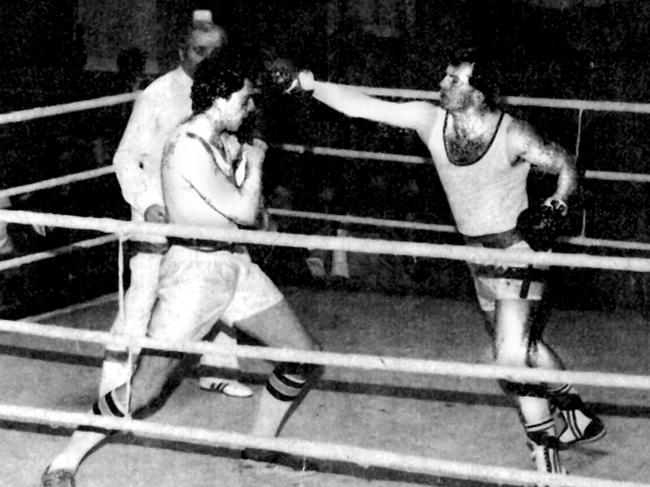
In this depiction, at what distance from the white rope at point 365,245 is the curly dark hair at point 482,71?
98 centimetres

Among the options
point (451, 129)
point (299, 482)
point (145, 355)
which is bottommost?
point (299, 482)

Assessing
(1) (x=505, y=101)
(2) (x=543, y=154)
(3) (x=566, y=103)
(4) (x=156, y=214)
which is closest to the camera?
(2) (x=543, y=154)

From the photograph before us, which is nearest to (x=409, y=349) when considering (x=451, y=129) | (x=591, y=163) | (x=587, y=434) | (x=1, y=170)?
(x=587, y=434)

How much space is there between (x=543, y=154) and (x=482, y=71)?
404 millimetres

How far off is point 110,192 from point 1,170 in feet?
3.07

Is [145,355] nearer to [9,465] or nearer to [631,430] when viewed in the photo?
[9,465]

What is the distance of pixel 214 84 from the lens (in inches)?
173

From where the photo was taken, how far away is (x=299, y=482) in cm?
462

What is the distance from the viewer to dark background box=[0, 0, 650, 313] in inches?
334

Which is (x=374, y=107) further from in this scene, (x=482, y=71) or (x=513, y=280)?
(x=513, y=280)

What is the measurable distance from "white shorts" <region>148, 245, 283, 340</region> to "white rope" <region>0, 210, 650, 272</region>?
52 cm

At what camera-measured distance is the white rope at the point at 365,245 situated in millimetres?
3650

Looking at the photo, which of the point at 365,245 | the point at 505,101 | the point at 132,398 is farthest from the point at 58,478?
the point at 505,101

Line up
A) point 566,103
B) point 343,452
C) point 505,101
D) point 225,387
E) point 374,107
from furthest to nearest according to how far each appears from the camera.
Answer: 1. point 566,103
2. point 505,101
3. point 225,387
4. point 374,107
5. point 343,452
